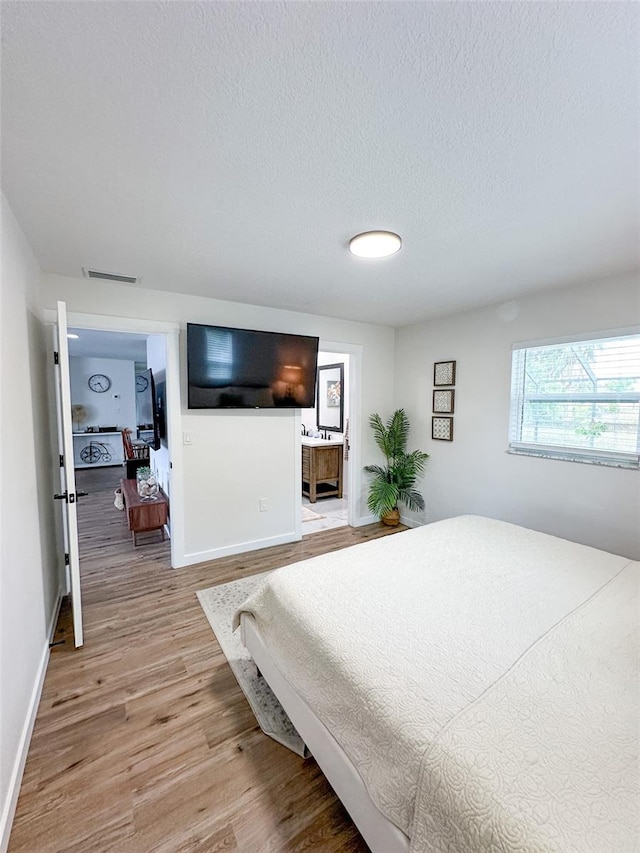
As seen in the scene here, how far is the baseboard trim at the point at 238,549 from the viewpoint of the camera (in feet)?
10.6

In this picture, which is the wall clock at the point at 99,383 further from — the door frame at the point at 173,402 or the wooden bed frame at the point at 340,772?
the wooden bed frame at the point at 340,772

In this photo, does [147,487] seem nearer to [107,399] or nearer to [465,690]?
[465,690]

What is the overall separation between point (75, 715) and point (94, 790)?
0.45 metres

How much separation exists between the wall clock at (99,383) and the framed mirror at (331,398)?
17.7 ft

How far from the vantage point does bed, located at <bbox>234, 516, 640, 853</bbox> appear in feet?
2.56

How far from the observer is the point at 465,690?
1.06 m

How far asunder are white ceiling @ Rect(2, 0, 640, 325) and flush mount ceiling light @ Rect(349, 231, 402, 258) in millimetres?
74

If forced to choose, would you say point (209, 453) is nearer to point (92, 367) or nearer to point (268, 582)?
point (268, 582)

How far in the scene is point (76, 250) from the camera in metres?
2.12

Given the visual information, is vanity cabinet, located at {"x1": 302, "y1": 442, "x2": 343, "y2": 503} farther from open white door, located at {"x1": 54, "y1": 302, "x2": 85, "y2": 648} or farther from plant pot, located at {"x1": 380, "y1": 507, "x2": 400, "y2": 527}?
open white door, located at {"x1": 54, "y1": 302, "x2": 85, "y2": 648}

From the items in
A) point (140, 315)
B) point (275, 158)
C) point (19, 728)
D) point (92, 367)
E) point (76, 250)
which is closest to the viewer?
point (275, 158)

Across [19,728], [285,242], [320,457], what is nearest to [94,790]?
[19,728]

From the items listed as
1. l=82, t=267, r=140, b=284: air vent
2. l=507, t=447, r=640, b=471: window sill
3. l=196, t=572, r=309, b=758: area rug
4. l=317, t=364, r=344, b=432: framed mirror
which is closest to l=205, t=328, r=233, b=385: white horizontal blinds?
l=82, t=267, r=140, b=284: air vent

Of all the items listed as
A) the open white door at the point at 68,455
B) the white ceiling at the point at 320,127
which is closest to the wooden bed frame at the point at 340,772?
the open white door at the point at 68,455
